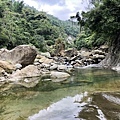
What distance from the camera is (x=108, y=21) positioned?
2534 centimetres

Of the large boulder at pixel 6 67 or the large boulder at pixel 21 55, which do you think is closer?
the large boulder at pixel 6 67

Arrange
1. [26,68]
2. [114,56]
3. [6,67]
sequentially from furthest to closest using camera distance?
[114,56] < [6,67] < [26,68]

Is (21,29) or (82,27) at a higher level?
(21,29)

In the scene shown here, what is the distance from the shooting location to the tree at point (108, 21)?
2578cm

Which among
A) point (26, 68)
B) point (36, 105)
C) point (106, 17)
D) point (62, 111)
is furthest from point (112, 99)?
point (106, 17)

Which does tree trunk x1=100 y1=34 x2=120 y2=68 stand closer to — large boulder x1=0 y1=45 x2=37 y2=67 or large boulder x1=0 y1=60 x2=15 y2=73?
large boulder x1=0 y1=45 x2=37 y2=67

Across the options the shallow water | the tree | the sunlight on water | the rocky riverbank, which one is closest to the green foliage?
the tree

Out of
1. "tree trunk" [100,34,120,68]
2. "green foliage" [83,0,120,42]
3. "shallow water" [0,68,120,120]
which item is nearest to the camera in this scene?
"shallow water" [0,68,120,120]

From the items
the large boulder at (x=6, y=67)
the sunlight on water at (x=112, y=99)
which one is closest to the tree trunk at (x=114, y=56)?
the large boulder at (x=6, y=67)

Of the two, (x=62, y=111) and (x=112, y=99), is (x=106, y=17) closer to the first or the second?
(x=112, y=99)

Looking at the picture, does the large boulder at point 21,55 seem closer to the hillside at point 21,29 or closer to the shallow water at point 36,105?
→ the shallow water at point 36,105

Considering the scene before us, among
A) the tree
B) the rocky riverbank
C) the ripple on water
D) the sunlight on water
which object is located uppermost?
the tree

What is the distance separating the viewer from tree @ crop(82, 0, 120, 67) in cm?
2578

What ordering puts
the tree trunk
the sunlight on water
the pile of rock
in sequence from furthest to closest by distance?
the tree trunk, the pile of rock, the sunlight on water
